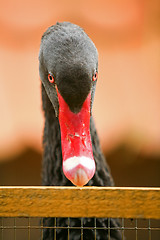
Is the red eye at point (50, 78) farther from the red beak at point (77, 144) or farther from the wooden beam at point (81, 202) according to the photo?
the wooden beam at point (81, 202)

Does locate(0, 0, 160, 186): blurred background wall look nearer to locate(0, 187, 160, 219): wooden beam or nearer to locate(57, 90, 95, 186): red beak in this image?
locate(57, 90, 95, 186): red beak

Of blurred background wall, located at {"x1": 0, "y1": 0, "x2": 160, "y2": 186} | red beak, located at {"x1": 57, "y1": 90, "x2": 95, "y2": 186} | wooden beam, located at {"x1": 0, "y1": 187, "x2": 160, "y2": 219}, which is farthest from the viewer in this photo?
blurred background wall, located at {"x1": 0, "y1": 0, "x2": 160, "y2": 186}

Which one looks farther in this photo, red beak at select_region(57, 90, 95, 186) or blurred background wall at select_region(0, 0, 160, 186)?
blurred background wall at select_region(0, 0, 160, 186)

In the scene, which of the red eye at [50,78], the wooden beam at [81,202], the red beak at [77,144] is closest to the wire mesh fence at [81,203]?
the wooden beam at [81,202]

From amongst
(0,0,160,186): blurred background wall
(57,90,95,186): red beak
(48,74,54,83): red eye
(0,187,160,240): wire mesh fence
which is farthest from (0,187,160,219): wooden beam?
(0,0,160,186): blurred background wall

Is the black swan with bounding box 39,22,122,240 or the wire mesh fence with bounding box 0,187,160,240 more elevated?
the black swan with bounding box 39,22,122,240

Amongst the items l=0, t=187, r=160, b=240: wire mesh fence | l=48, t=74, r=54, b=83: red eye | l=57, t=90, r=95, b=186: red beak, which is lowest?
l=0, t=187, r=160, b=240: wire mesh fence

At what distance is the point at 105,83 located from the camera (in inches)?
97.9

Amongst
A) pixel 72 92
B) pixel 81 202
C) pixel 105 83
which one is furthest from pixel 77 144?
pixel 105 83

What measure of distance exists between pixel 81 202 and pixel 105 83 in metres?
1.95

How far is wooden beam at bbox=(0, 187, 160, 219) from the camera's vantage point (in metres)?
0.59

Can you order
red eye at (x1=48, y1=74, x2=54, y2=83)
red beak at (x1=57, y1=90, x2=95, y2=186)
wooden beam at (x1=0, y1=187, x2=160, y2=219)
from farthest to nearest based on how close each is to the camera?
1. red eye at (x1=48, y1=74, x2=54, y2=83)
2. red beak at (x1=57, y1=90, x2=95, y2=186)
3. wooden beam at (x1=0, y1=187, x2=160, y2=219)

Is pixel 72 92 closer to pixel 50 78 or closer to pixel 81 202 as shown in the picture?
pixel 50 78

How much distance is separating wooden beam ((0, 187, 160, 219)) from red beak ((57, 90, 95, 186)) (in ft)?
0.39
